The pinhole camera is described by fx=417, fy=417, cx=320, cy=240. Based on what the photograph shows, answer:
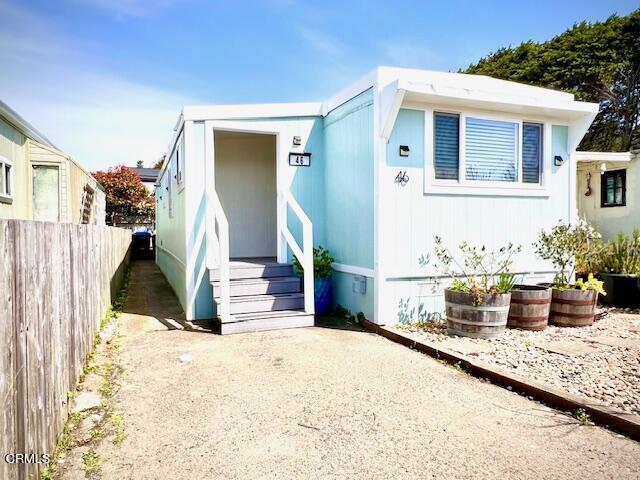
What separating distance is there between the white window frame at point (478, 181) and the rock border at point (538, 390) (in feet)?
7.08

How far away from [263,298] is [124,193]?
71.7 feet

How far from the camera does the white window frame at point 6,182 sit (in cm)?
768

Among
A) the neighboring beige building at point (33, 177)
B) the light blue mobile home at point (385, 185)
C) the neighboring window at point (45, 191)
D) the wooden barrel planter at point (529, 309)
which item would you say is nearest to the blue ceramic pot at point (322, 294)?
the light blue mobile home at point (385, 185)

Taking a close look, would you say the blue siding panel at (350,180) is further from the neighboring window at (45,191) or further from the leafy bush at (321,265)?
the neighboring window at (45,191)

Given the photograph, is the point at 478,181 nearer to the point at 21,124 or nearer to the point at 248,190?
the point at 248,190

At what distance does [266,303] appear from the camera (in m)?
5.83

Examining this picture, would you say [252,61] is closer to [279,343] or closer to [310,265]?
[310,265]

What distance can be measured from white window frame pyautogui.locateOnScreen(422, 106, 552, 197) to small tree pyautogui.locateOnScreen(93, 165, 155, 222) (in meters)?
22.7

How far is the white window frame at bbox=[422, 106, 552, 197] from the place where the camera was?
5.57m

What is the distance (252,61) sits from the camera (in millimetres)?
12039

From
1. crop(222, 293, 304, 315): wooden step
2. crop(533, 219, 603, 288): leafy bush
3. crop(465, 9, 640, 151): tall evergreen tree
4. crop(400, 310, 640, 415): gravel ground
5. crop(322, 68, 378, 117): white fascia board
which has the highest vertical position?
crop(465, 9, 640, 151): tall evergreen tree

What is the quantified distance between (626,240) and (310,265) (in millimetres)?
5606

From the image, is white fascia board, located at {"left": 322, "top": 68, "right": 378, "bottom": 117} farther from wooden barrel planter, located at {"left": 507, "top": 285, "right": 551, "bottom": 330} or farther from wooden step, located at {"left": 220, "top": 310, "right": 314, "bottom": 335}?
wooden barrel planter, located at {"left": 507, "top": 285, "right": 551, "bottom": 330}

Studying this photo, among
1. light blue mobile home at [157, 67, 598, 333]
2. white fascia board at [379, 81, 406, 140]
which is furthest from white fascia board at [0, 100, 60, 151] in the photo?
white fascia board at [379, 81, 406, 140]
